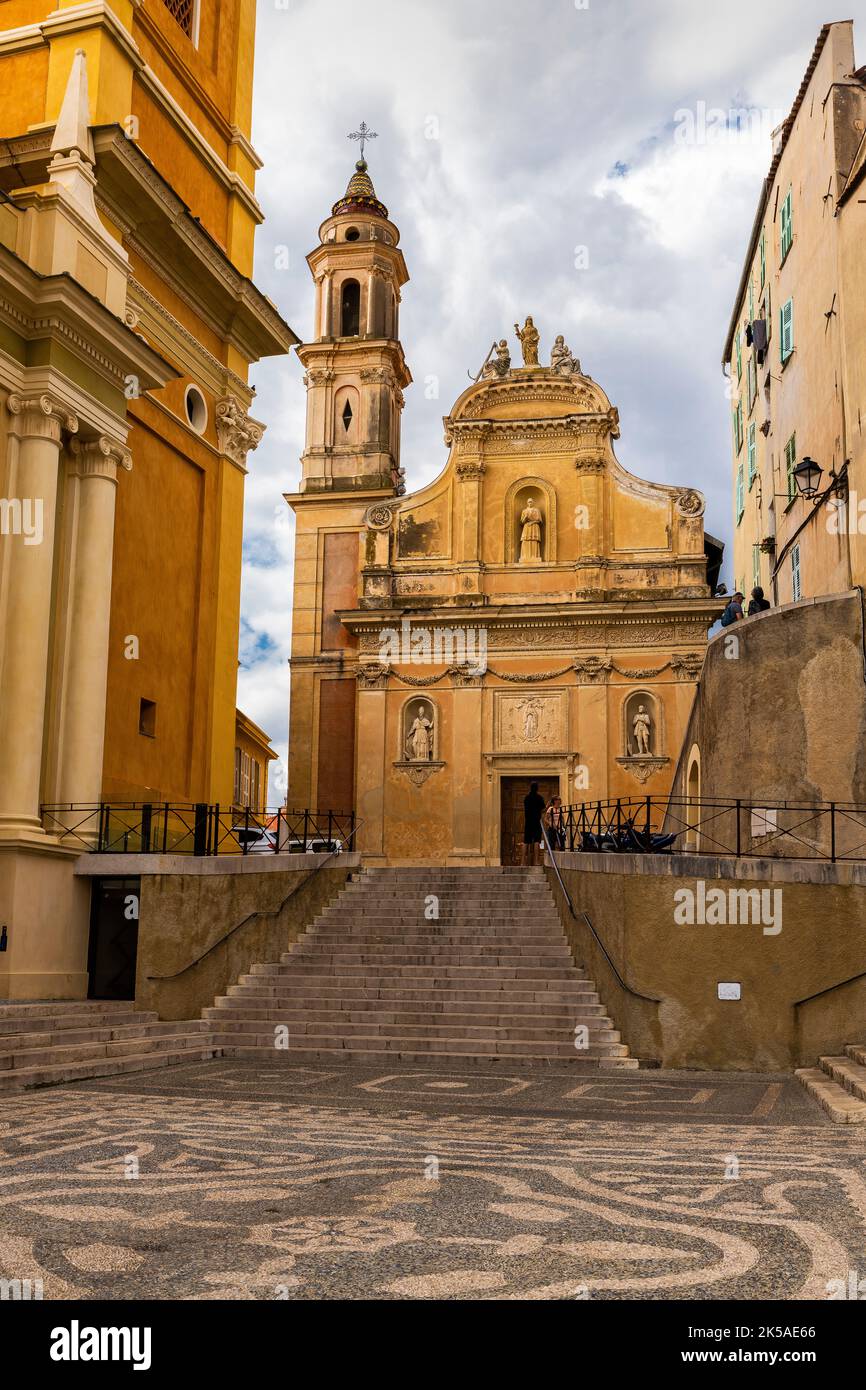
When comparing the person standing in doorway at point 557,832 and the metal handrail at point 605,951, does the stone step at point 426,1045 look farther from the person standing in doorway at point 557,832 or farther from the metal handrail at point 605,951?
the person standing in doorway at point 557,832

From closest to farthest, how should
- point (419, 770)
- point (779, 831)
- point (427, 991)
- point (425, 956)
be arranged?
point (779, 831) < point (427, 991) < point (425, 956) < point (419, 770)

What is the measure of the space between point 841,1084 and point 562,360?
90.0 feet

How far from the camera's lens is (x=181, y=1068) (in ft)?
41.8

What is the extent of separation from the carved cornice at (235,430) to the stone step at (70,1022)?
10977mm

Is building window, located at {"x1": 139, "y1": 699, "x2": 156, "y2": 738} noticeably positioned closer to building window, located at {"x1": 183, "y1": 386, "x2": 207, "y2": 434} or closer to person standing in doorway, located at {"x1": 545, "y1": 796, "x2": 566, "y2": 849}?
building window, located at {"x1": 183, "y1": 386, "x2": 207, "y2": 434}

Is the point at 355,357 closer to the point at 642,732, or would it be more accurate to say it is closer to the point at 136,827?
the point at 642,732

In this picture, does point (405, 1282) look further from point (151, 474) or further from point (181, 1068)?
point (151, 474)

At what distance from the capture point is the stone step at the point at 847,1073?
1025 centimetres

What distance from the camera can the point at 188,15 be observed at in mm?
22734

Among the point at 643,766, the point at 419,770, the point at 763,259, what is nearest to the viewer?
the point at 763,259

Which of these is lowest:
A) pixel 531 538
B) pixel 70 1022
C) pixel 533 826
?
pixel 70 1022

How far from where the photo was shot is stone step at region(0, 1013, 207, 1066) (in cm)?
1168

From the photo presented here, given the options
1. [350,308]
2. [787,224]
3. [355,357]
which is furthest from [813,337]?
[350,308]
